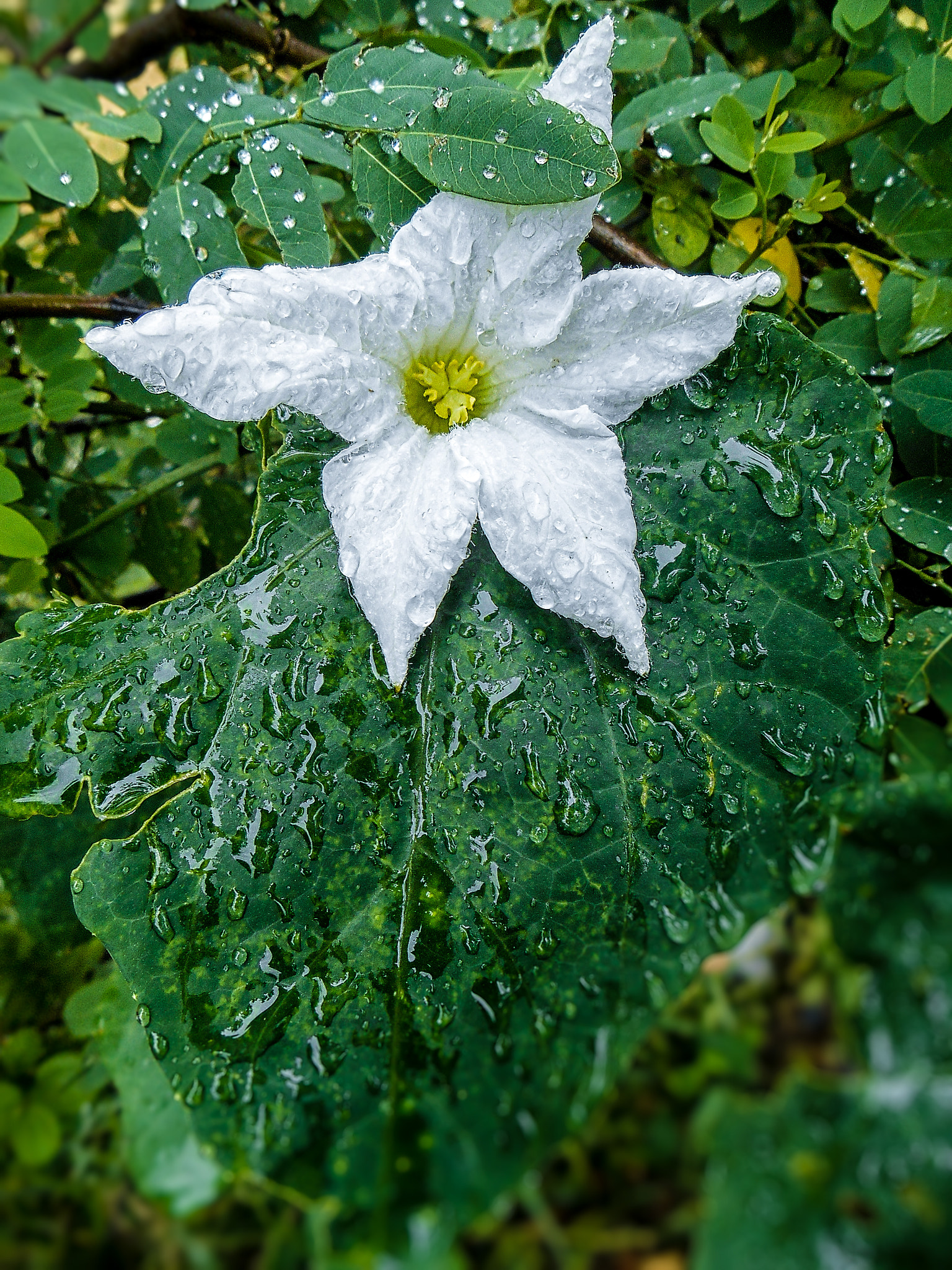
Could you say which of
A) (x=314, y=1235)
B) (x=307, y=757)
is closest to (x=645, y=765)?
(x=307, y=757)

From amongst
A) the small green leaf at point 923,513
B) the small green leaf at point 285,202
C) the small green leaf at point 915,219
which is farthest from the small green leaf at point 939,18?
the small green leaf at point 285,202

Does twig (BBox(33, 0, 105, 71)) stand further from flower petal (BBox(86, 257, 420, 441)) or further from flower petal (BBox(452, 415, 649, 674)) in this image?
flower petal (BBox(452, 415, 649, 674))

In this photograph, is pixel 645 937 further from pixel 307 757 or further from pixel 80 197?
pixel 80 197

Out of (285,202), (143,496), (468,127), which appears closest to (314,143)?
(285,202)

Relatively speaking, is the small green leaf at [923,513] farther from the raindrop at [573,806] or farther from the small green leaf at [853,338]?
the raindrop at [573,806]

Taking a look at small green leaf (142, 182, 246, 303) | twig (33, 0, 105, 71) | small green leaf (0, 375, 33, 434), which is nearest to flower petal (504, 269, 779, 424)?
Result: small green leaf (142, 182, 246, 303)

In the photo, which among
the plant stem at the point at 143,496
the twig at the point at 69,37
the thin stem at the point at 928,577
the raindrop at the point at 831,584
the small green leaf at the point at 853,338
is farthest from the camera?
the twig at the point at 69,37

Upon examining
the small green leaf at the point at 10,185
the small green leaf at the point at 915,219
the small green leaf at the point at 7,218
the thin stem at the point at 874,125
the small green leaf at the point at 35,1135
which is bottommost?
the small green leaf at the point at 35,1135

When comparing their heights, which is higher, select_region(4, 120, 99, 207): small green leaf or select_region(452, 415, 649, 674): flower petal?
select_region(4, 120, 99, 207): small green leaf
